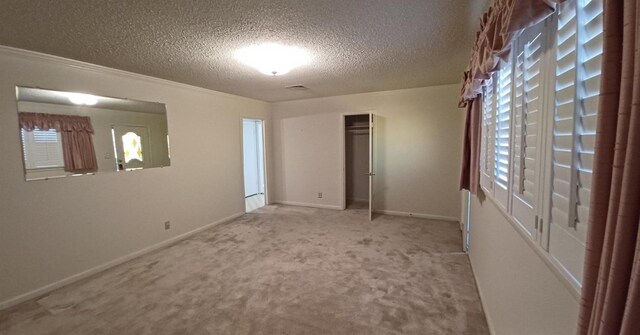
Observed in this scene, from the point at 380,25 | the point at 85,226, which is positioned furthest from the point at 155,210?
the point at 380,25

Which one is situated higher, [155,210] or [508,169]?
[508,169]

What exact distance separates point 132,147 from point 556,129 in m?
3.98

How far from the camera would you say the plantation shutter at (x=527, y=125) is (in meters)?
1.05

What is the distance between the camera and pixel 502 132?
1.60 meters

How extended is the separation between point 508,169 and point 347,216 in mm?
3498

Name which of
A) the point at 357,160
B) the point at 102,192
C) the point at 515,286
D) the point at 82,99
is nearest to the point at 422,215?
the point at 357,160

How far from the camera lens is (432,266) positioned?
2.81 metres

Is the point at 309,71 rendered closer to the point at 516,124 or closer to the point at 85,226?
the point at 516,124

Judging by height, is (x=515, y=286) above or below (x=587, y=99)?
below

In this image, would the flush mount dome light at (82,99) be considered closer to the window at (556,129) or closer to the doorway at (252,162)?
the doorway at (252,162)

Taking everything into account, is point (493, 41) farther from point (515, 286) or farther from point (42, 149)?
point (42, 149)

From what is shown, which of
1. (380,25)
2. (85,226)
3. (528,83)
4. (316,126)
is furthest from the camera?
(316,126)

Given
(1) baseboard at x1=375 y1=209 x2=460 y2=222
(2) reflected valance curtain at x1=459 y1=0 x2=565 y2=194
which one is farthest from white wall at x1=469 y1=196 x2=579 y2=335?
(1) baseboard at x1=375 y1=209 x2=460 y2=222

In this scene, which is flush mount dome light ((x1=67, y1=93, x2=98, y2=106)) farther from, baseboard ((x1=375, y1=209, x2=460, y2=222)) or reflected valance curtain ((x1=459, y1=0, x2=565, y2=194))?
baseboard ((x1=375, y1=209, x2=460, y2=222))
